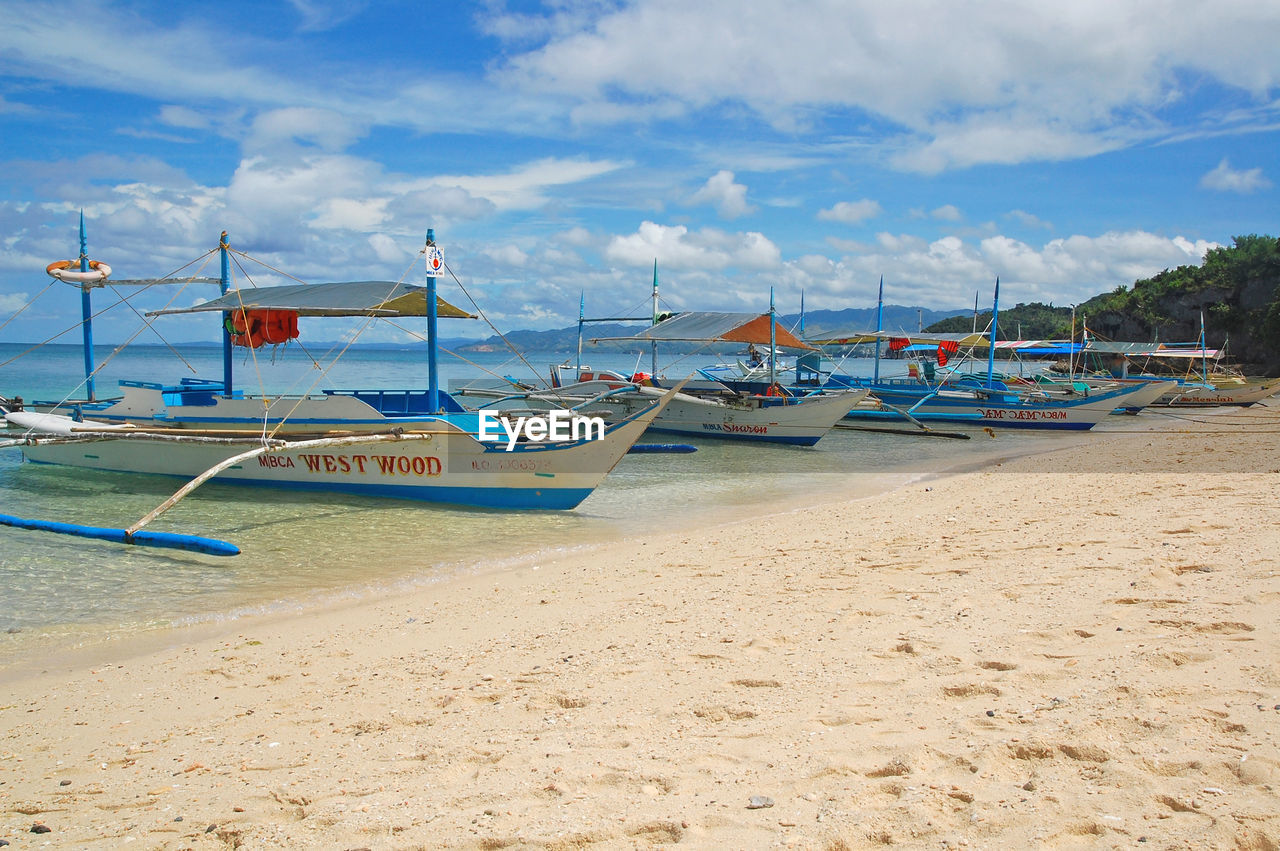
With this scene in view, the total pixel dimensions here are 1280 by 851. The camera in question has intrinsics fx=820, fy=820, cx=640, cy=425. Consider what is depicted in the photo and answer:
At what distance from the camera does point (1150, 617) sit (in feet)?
15.7

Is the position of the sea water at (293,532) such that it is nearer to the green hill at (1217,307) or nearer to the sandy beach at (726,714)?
the sandy beach at (726,714)

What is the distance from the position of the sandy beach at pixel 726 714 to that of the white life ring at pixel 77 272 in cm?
1178

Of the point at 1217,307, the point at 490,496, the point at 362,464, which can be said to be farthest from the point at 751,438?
the point at 1217,307

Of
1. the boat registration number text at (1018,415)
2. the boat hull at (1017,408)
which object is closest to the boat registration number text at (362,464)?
the boat hull at (1017,408)

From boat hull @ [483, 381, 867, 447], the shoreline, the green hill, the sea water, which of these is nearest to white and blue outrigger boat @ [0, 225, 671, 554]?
the sea water

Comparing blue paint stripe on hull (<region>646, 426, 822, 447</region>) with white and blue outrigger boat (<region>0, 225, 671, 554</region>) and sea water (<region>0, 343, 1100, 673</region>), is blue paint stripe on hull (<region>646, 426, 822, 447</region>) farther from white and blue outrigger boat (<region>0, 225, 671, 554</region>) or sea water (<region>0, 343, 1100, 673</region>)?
white and blue outrigger boat (<region>0, 225, 671, 554</region>)

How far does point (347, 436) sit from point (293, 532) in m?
1.75

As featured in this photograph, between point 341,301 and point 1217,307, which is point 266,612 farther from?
point 1217,307

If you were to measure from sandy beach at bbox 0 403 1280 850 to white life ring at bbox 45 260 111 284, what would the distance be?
11782 millimetres

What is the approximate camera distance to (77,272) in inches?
607

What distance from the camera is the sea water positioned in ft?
24.8

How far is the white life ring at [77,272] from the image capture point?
1524 centimetres

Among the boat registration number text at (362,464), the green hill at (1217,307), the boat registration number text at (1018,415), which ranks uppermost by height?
the green hill at (1217,307)

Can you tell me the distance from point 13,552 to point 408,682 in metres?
7.29
